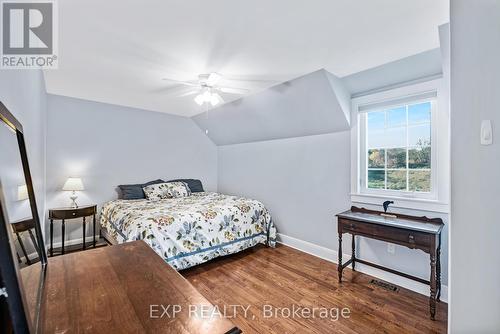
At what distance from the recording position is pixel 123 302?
2.65ft

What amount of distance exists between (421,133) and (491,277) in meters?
1.61

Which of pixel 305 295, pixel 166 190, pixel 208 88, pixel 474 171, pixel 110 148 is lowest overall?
pixel 305 295

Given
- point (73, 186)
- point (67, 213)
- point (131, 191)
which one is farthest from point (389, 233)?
point (73, 186)

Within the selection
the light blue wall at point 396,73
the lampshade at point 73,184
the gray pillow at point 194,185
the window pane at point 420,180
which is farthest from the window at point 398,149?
the lampshade at point 73,184

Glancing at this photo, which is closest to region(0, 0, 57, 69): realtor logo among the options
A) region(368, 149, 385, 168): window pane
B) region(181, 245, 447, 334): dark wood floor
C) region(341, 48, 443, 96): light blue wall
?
region(181, 245, 447, 334): dark wood floor

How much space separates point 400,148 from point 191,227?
8.25 ft

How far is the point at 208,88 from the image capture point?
2734 millimetres

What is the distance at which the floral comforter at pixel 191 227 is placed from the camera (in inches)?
96.4

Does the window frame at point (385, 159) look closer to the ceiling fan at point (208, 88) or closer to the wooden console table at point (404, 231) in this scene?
the wooden console table at point (404, 231)

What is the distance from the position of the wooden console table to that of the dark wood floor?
0.17 meters

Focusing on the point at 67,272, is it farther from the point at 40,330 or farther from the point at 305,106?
the point at 305,106

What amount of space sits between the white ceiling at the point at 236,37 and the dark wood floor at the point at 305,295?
2264 mm

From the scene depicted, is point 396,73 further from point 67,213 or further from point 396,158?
point 67,213

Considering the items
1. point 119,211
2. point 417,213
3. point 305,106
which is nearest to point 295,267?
point 417,213
